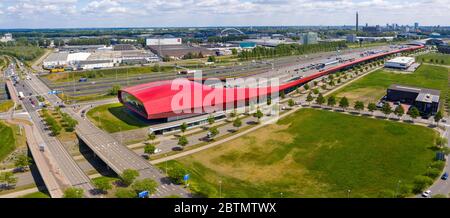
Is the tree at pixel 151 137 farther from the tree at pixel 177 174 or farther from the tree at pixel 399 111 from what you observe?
the tree at pixel 399 111

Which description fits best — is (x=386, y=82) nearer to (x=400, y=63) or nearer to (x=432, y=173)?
(x=400, y=63)

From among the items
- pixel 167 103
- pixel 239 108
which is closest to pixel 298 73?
pixel 239 108

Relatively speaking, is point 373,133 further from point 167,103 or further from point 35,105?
point 35,105

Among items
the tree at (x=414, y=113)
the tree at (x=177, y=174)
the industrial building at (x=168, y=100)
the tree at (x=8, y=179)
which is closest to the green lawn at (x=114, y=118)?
the industrial building at (x=168, y=100)

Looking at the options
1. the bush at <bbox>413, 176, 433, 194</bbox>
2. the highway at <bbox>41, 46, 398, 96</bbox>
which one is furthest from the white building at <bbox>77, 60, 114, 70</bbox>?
the bush at <bbox>413, 176, 433, 194</bbox>

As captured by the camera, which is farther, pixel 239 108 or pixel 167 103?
pixel 239 108

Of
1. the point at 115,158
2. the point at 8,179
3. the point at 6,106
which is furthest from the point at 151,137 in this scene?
the point at 6,106

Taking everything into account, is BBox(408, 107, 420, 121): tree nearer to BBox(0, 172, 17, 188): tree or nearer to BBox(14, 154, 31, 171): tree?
A: BBox(14, 154, 31, 171): tree
